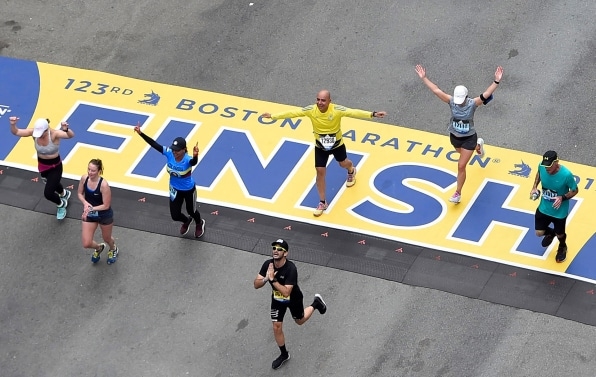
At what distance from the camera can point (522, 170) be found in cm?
1630

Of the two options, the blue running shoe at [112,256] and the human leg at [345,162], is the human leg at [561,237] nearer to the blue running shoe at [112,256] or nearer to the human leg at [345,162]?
the human leg at [345,162]

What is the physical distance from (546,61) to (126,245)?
294 inches

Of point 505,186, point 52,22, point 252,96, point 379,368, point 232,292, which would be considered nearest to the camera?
point 379,368

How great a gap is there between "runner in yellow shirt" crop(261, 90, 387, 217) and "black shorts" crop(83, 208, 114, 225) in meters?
2.45

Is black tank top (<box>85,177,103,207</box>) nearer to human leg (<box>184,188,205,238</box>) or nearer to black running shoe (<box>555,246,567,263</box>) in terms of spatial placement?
human leg (<box>184,188,205,238</box>)

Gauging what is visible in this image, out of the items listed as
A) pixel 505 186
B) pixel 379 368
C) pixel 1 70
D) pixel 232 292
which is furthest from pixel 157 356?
pixel 1 70

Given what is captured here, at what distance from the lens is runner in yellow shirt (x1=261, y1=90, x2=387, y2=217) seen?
14.8 m

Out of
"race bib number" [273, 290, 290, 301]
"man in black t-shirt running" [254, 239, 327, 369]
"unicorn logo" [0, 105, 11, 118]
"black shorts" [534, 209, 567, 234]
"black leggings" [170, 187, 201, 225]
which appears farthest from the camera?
"unicorn logo" [0, 105, 11, 118]

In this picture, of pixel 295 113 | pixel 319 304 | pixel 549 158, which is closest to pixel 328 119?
pixel 295 113

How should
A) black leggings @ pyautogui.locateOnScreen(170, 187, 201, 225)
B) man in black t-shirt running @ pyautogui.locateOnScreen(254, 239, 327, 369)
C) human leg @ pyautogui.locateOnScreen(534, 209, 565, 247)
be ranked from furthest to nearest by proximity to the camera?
black leggings @ pyautogui.locateOnScreen(170, 187, 201, 225) → human leg @ pyautogui.locateOnScreen(534, 209, 565, 247) → man in black t-shirt running @ pyautogui.locateOnScreen(254, 239, 327, 369)

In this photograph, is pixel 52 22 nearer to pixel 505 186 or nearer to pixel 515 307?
pixel 505 186

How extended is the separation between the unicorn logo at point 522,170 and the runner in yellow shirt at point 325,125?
239 centimetres

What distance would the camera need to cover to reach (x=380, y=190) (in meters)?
16.1

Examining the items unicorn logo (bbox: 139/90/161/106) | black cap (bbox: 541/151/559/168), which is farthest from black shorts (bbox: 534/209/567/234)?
unicorn logo (bbox: 139/90/161/106)
